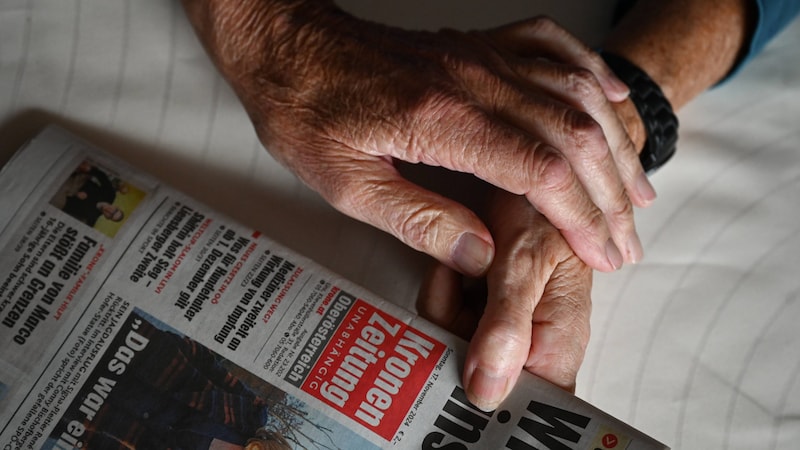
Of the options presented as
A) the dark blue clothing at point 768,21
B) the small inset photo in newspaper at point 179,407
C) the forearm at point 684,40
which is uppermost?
the dark blue clothing at point 768,21

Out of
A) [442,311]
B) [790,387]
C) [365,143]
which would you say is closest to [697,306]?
[790,387]

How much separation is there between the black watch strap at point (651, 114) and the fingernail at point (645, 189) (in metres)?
0.04

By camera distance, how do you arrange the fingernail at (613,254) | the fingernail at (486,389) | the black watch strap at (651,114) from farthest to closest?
the black watch strap at (651,114) → the fingernail at (613,254) → the fingernail at (486,389)

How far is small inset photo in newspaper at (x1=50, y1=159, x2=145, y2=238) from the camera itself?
76cm

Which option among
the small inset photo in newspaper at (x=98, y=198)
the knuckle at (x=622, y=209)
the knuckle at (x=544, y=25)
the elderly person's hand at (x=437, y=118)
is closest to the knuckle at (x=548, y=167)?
the elderly person's hand at (x=437, y=118)

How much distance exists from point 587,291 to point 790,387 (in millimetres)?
245

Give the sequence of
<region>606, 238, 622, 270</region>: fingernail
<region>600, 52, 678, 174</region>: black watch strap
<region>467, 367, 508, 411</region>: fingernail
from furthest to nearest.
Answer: <region>600, 52, 678, 174</region>: black watch strap → <region>606, 238, 622, 270</region>: fingernail → <region>467, 367, 508, 411</region>: fingernail

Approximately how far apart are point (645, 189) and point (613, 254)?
117 millimetres

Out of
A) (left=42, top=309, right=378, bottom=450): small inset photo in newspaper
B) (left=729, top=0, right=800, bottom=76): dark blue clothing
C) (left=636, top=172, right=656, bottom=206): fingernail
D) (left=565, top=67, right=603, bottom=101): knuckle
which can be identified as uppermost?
(left=729, top=0, right=800, bottom=76): dark blue clothing

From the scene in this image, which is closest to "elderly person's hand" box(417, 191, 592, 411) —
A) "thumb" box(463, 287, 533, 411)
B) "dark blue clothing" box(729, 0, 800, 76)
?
"thumb" box(463, 287, 533, 411)

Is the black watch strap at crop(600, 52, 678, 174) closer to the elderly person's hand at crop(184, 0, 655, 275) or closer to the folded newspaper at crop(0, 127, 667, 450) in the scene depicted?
the elderly person's hand at crop(184, 0, 655, 275)

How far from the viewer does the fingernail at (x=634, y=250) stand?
79cm

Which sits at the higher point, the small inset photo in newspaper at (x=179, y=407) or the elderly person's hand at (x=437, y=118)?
the elderly person's hand at (x=437, y=118)

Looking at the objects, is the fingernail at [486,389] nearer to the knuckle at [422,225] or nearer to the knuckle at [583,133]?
the knuckle at [422,225]
